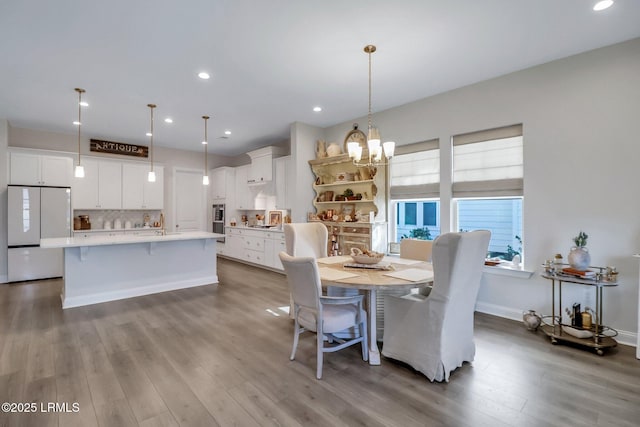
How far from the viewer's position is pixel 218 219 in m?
8.03

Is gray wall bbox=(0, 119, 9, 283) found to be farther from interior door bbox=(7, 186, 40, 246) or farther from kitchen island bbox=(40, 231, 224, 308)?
kitchen island bbox=(40, 231, 224, 308)

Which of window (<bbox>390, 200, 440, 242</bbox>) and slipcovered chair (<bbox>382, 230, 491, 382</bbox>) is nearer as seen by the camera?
slipcovered chair (<bbox>382, 230, 491, 382</bbox>)

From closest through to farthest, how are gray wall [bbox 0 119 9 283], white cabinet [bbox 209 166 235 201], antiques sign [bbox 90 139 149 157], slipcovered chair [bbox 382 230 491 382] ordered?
slipcovered chair [bbox 382 230 491 382] < gray wall [bbox 0 119 9 283] < antiques sign [bbox 90 139 149 157] < white cabinet [bbox 209 166 235 201]

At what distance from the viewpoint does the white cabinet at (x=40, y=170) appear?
5398mm

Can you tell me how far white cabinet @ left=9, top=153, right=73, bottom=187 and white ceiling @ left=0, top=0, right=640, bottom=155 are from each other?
3.25 feet

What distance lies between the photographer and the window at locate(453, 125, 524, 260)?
3.64 metres

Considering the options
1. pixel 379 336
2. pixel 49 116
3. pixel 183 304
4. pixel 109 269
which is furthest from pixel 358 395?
pixel 49 116

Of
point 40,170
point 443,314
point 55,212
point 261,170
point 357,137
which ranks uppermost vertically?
point 357,137

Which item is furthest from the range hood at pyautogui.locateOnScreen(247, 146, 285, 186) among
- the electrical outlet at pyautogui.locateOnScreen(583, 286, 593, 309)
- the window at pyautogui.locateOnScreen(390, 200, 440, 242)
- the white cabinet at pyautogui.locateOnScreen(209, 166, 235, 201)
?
the electrical outlet at pyautogui.locateOnScreen(583, 286, 593, 309)

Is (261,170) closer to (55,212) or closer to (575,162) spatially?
(55,212)

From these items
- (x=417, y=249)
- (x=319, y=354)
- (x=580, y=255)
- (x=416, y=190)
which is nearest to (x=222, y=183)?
(x=416, y=190)

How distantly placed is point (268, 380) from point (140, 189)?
6.02 meters

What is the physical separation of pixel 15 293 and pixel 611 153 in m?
7.69

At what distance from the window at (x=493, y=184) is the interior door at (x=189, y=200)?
6.24 meters
